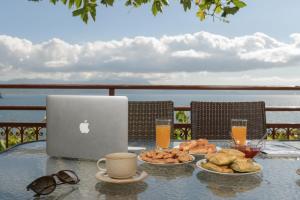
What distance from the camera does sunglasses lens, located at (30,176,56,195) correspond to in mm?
1099

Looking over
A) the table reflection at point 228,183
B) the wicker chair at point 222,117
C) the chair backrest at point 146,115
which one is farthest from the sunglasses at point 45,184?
the wicker chair at point 222,117

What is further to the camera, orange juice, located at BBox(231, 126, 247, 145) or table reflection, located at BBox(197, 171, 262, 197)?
orange juice, located at BBox(231, 126, 247, 145)

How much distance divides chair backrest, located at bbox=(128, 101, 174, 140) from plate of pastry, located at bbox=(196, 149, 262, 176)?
1059 millimetres

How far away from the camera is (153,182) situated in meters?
1.24

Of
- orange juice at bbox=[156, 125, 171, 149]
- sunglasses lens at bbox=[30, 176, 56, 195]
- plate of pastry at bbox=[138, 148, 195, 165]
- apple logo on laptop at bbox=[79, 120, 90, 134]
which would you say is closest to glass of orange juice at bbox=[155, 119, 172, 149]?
orange juice at bbox=[156, 125, 171, 149]

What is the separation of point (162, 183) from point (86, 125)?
17.0 inches

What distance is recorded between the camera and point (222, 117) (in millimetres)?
2531

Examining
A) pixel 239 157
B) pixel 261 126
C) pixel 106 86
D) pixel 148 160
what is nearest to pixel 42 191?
pixel 148 160

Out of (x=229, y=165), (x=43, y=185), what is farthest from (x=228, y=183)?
(x=43, y=185)

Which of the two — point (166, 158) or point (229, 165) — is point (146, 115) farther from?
point (229, 165)

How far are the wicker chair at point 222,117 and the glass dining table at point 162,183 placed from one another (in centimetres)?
87

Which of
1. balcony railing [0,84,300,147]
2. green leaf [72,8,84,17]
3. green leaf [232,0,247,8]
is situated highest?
green leaf [232,0,247,8]

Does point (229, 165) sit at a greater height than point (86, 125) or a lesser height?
lesser

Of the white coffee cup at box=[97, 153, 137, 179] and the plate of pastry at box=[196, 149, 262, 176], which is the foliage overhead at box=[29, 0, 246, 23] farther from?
the white coffee cup at box=[97, 153, 137, 179]
